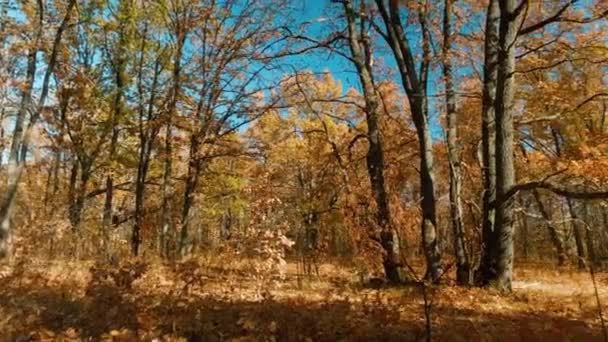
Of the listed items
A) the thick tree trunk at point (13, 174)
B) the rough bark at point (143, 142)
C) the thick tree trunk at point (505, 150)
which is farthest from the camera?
the rough bark at point (143, 142)

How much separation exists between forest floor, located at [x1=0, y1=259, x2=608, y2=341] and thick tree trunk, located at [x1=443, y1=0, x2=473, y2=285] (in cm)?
157

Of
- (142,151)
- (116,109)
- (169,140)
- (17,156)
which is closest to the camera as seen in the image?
(17,156)

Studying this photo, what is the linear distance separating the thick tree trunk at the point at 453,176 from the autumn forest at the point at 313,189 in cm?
4

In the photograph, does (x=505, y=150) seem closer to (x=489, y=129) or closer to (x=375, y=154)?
Answer: (x=489, y=129)

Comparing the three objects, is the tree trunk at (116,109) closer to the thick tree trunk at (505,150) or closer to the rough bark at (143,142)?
the rough bark at (143,142)

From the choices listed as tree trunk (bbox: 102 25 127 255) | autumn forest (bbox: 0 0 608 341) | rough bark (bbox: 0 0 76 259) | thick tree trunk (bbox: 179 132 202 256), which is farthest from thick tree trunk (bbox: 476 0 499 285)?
tree trunk (bbox: 102 25 127 255)

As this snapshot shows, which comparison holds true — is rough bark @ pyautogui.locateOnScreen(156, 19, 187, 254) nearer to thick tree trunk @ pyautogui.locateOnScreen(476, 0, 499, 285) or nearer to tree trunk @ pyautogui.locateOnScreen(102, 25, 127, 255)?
tree trunk @ pyautogui.locateOnScreen(102, 25, 127, 255)

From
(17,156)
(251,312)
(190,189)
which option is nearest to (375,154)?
(251,312)

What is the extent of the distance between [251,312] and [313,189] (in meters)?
8.38

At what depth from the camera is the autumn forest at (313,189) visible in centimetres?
565

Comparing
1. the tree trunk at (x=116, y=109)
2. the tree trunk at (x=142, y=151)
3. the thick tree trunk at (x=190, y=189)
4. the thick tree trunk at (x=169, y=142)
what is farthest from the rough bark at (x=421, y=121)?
the tree trunk at (x=116, y=109)

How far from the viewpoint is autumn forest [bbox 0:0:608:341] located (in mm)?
5652

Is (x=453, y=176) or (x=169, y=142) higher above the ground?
(x=169, y=142)

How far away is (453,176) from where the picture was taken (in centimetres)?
1028
